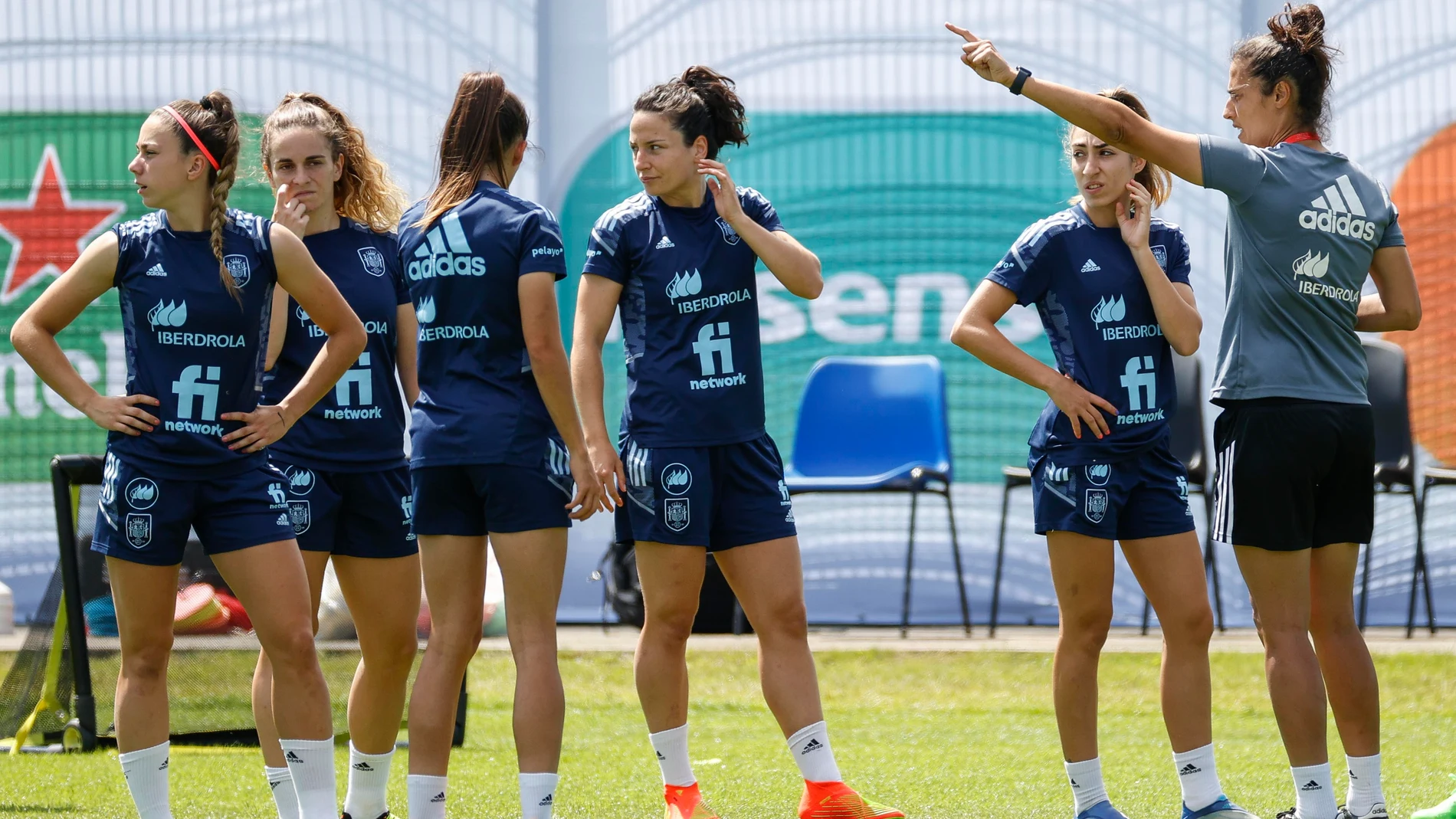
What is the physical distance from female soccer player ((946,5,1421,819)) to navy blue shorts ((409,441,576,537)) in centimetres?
154

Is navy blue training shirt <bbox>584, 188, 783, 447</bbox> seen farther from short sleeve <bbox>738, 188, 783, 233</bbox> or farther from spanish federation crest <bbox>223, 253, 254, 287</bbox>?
spanish federation crest <bbox>223, 253, 254, 287</bbox>

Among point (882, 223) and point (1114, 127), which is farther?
point (882, 223)

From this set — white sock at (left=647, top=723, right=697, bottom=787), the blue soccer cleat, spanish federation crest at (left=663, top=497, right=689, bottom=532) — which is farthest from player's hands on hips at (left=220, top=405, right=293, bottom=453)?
the blue soccer cleat

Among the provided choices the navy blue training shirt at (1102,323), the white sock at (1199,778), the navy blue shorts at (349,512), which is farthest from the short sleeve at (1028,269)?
the navy blue shorts at (349,512)

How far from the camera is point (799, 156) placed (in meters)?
8.36

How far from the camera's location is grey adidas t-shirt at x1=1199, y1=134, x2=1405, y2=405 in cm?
339

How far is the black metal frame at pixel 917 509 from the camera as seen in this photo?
7172mm

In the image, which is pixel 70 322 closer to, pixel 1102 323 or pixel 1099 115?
pixel 1099 115

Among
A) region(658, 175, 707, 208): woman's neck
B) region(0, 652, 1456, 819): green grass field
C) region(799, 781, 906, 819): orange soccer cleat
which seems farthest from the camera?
region(0, 652, 1456, 819): green grass field

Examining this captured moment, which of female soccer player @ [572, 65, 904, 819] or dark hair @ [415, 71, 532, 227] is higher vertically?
dark hair @ [415, 71, 532, 227]

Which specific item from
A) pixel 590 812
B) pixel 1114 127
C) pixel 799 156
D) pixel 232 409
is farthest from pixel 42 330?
pixel 799 156

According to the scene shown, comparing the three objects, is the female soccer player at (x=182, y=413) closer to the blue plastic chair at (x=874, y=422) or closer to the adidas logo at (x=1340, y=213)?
the adidas logo at (x=1340, y=213)

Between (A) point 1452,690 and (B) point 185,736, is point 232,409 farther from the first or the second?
(A) point 1452,690

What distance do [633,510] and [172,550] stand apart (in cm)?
104
